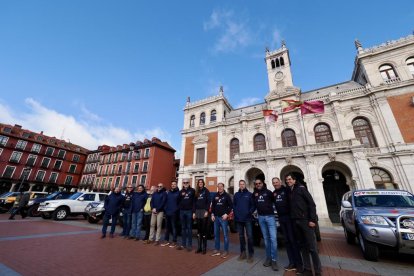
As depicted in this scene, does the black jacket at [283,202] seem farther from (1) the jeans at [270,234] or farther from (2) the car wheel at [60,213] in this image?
(2) the car wheel at [60,213]

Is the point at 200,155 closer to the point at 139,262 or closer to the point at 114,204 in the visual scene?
the point at 114,204

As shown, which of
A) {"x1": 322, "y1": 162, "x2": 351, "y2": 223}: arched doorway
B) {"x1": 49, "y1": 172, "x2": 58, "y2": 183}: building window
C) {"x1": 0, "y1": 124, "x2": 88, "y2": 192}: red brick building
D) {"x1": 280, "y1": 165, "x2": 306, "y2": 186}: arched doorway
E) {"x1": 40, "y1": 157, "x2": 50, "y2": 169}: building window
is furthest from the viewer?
{"x1": 49, "y1": 172, "x2": 58, "y2": 183}: building window

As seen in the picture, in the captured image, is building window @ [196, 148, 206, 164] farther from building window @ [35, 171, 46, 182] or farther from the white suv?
building window @ [35, 171, 46, 182]

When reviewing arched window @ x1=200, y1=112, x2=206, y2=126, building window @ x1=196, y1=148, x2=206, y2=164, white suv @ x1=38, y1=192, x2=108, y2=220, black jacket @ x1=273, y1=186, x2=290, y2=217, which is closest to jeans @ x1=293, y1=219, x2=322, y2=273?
black jacket @ x1=273, y1=186, x2=290, y2=217

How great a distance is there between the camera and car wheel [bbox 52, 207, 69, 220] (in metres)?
11.5

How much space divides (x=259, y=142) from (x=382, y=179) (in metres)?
11.7

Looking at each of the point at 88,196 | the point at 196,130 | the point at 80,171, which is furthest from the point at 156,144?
the point at 80,171

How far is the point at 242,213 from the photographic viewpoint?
17.0 ft

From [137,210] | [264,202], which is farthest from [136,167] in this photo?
[264,202]

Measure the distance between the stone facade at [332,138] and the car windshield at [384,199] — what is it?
9.76 metres

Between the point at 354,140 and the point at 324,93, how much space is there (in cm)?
960

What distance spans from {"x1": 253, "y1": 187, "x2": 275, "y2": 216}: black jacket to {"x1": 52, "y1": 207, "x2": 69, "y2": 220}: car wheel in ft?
42.8

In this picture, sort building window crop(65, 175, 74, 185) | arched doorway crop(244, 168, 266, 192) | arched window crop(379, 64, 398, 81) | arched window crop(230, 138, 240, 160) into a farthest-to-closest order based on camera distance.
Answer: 1. building window crop(65, 175, 74, 185)
2. arched window crop(230, 138, 240, 160)
3. arched doorway crop(244, 168, 266, 192)
4. arched window crop(379, 64, 398, 81)

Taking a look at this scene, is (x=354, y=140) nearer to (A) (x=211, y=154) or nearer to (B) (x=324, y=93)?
(B) (x=324, y=93)
